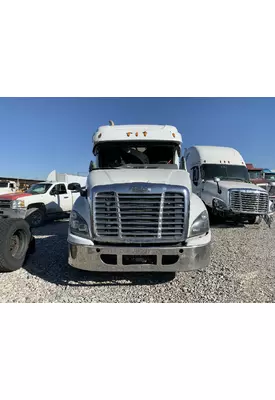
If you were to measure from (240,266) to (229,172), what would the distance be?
16.7 ft

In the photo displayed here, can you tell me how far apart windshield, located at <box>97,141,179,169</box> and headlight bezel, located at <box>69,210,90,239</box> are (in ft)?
5.80

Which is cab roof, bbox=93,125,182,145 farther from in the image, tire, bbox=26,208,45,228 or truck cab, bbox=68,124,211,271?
tire, bbox=26,208,45,228

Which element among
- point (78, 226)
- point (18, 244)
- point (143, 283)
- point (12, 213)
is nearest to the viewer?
point (78, 226)

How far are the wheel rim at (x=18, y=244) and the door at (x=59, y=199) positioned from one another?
198 inches

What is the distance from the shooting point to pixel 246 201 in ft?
24.4

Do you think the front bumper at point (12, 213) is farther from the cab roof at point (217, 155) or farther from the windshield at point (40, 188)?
the cab roof at point (217, 155)

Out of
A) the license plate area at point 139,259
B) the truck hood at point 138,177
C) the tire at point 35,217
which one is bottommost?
the tire at point 35,217

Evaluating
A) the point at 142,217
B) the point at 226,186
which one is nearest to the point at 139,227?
the point at 142,217

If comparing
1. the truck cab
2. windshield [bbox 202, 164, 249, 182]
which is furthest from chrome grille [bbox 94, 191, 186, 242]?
windshield [bbox 202, 164, 249, 182]

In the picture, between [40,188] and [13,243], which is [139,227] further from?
[40,188]

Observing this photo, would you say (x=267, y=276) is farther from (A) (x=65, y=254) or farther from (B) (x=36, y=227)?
(B) (x=36, y=227)

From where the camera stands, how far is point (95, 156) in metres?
5.29

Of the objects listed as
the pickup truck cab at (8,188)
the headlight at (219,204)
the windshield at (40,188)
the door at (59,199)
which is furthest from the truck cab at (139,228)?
the pickup truck cab at (8,188)

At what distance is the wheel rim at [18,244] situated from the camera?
435 centimetres
